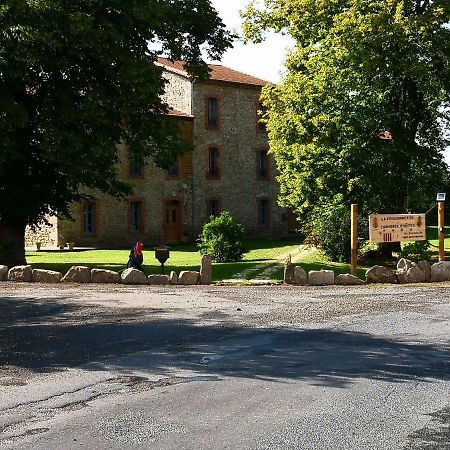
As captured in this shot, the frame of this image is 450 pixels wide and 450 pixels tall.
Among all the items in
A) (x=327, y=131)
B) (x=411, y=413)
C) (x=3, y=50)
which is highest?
(x=3, y=50)

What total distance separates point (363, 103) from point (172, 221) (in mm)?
19921

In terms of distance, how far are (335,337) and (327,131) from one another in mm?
17387

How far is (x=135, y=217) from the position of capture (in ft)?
147

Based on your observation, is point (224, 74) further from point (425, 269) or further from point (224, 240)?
point (425, 269)

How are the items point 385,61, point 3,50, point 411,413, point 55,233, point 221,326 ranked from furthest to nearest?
point 55,233
point 385,61
point 3,50
point 221,326
point 411,413

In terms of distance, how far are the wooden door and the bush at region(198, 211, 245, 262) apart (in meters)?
15.9

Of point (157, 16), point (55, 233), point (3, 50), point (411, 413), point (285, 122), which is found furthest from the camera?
point (55, 233)

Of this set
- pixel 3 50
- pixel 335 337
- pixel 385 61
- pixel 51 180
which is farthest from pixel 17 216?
pixel 335 337

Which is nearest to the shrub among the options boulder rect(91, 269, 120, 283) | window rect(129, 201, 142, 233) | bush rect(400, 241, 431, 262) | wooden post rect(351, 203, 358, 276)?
bush rect(400, 241, 431, 262)

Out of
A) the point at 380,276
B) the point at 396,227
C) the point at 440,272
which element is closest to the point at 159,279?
the point at 380,276

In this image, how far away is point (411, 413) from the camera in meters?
7.62

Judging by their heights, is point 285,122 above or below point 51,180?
above

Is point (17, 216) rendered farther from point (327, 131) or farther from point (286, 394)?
point (286, 394)

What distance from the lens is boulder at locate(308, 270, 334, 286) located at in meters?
21.1
